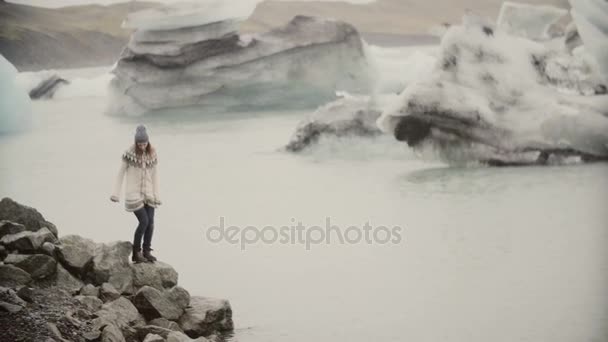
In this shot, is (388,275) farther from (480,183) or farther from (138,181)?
(138,181)

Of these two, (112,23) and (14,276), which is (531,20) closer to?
Result: (112,23)

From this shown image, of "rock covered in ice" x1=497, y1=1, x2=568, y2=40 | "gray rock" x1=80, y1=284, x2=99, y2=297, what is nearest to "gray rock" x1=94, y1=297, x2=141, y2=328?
"gray rock" x1=80, y1=284, x2=99, y2=297

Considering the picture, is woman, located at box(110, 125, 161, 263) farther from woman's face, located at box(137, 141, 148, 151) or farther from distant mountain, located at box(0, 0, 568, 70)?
distant mountain, located at box(0, 0, 568, 70)

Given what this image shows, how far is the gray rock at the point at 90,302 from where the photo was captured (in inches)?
156

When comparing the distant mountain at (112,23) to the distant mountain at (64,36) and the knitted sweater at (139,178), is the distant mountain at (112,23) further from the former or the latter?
the knitted sweater at (139,178)

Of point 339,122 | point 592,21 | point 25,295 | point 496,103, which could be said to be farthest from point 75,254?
point 592,21

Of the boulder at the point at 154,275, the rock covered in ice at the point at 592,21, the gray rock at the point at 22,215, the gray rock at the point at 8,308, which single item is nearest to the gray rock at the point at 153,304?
the boulder at the point at 154,275

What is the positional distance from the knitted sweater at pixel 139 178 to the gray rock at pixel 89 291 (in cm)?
40

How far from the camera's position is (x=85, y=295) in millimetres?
4074

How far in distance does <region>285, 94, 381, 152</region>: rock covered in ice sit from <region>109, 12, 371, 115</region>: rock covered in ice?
86 mm

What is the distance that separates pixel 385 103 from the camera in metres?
5.04

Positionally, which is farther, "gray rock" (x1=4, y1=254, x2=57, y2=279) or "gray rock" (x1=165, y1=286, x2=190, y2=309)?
"gray rock" (x1=165, y1=286, x2=190, y2=309)

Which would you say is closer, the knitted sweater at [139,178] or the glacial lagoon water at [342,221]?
the knitted sweater at [139,178]

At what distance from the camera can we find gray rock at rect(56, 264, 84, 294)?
4.10 m
